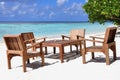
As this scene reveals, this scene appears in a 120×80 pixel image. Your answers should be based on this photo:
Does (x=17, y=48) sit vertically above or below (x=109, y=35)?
below

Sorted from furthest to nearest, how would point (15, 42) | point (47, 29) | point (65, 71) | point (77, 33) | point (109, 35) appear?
1. point (47, 29)
2. point (77, 33)
3. point (109, 35)
4. point (15, 42)
5. point (65, 71)

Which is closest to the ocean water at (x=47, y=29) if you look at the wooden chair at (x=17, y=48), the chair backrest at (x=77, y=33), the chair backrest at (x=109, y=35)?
the chair backrest at (x=77, y=33)

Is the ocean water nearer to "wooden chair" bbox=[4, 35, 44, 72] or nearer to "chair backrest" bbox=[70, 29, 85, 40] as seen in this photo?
"chair backrest" bbox=[70, 29, 85, 40]

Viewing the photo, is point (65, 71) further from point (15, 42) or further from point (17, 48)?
point (15, 42)

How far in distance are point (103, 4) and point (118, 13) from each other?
1270 millimetres

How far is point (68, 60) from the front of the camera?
396 inches

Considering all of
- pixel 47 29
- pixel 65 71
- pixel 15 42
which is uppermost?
pixel 15 42

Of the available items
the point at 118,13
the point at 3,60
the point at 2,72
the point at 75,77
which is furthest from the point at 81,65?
the point at 118,13

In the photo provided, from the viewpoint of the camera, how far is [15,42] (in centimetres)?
840

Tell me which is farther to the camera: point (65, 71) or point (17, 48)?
point (17, 48)

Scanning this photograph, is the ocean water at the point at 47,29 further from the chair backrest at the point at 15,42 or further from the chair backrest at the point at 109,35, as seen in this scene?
the chair backrest at the point at 15,42

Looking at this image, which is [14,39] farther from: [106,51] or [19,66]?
[106,51]

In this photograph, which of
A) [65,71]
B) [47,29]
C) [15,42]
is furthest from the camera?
[47,29]

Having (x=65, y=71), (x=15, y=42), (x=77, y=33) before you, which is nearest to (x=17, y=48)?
(x=15, y=42)
